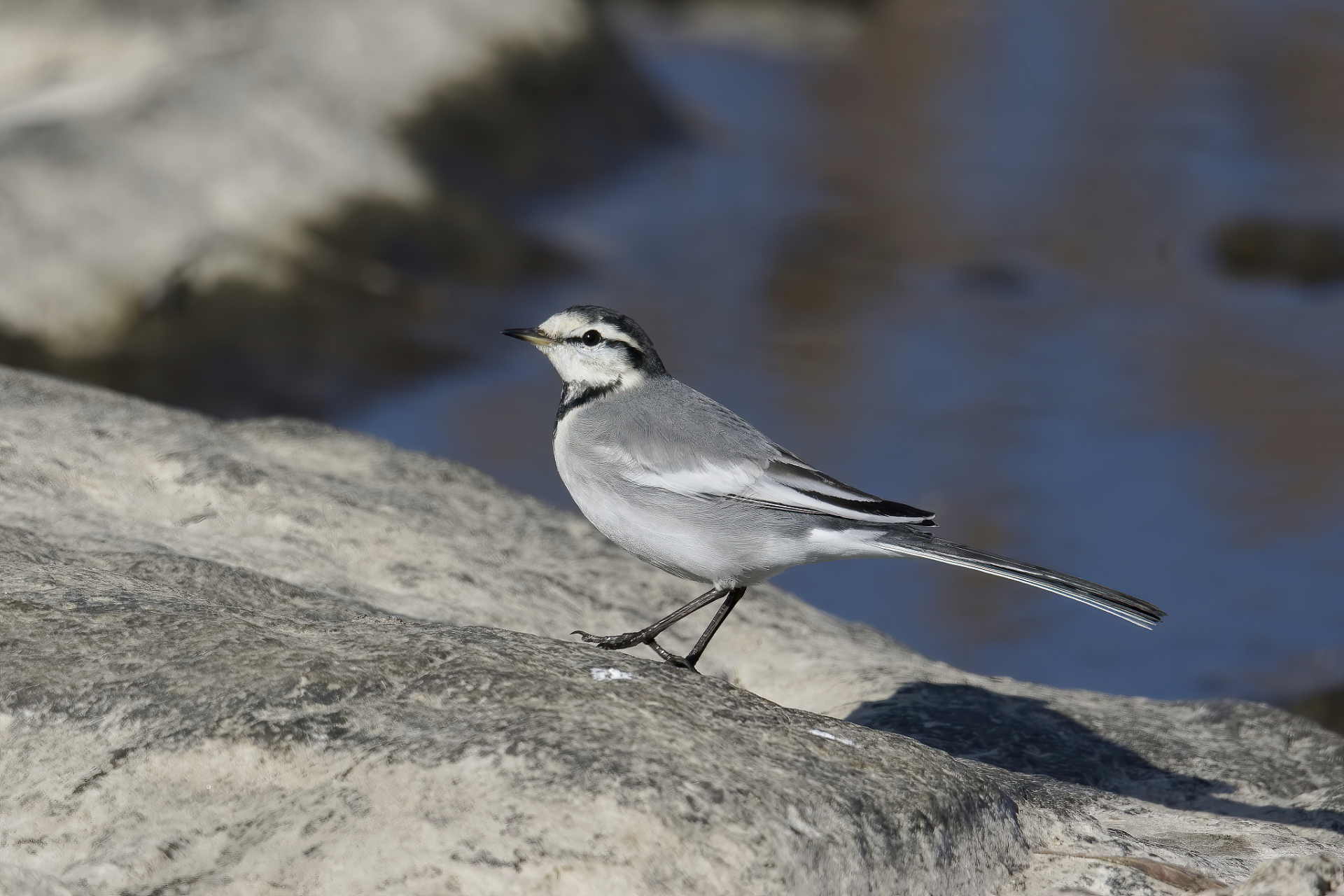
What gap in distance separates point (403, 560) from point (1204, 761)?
3.37 metres

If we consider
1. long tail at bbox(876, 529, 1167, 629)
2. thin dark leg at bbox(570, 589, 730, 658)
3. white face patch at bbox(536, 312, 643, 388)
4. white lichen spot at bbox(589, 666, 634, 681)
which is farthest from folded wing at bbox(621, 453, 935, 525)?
white lichen spot at bbox(589, 666, 634, 681)

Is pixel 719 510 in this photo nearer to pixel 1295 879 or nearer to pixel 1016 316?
pixel 1295 879

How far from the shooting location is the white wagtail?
5.49m

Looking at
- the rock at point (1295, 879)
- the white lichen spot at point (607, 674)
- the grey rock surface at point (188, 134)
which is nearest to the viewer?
the rock at point (1295, 879)

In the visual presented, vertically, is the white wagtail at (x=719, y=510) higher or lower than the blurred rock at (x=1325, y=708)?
lower

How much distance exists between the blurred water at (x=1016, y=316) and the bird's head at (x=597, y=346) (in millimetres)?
5511

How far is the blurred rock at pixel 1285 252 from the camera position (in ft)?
59.4

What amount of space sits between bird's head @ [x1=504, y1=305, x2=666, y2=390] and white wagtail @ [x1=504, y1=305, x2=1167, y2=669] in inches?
8.9

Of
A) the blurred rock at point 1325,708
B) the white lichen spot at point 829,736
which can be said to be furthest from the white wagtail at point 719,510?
the blurred rock at point 1325,708

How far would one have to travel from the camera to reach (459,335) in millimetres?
15070

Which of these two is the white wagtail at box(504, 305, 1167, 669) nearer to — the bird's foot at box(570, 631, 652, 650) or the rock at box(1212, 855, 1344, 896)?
the bird's foot at box(570, 631, 652, 650)

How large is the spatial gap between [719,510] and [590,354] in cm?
104

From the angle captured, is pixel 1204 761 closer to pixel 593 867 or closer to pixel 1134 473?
pixel 593 867

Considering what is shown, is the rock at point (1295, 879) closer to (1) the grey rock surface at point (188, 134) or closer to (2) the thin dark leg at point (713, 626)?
(2) the thin dark leg at point (713, 626)
